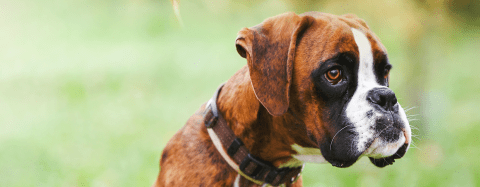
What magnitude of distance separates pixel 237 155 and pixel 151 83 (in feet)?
21.3

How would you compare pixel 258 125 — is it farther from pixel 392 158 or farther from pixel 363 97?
pixel 392 158

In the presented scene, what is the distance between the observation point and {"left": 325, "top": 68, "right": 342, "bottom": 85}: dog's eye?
2297 millimetres

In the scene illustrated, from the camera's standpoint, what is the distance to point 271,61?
2350 millimetres

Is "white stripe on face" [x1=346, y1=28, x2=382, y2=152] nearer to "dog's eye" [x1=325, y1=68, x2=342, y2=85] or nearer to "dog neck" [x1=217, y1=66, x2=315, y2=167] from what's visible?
"dog's eye" [x1=325, y1=68, x2=342, y2=85]

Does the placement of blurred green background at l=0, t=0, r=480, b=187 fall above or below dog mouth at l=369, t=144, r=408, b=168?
below

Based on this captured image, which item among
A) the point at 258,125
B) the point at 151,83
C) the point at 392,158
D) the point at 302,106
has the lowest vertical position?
the point at 151,83

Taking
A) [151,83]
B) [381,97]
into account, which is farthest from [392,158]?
[151,83]

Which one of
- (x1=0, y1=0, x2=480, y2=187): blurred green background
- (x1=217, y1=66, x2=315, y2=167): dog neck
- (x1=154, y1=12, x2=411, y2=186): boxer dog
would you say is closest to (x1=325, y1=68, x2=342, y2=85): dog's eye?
(x1=154, y1=12, x2=411, y2=186): boxer dog

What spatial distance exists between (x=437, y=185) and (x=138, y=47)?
8.25 metres

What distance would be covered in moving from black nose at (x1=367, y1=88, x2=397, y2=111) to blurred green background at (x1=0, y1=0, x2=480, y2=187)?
1.38m

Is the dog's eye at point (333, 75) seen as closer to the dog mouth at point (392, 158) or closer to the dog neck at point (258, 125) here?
the dog neck at point (258, 125)

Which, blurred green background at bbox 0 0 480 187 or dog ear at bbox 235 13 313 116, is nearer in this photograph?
dog ear at bbox 235 13 313 116

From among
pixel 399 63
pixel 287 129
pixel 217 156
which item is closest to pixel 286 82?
pixel 287 129

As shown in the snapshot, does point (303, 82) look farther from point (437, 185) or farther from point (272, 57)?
point (437, 185)
